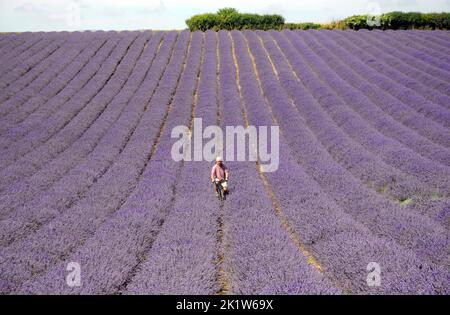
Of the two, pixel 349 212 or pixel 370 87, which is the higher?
pixel 370 87

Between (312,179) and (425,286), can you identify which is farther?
(312,179)

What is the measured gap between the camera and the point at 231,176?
928 cm

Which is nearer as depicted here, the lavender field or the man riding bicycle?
the lavender field

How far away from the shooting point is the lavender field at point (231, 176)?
5.14 metres

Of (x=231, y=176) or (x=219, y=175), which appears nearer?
(x=219, y=175)

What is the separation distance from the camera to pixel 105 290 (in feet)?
15.6

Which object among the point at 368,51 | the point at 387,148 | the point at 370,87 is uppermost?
the point at 368,51

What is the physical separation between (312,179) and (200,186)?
8.95 ft

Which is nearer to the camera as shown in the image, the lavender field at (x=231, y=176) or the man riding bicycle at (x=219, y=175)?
the lavender field at (x=231, y=176)

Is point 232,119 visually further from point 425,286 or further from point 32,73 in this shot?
point 32,73

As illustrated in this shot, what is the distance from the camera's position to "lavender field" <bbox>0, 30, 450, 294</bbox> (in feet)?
16.9

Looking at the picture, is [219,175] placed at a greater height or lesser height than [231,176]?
greater

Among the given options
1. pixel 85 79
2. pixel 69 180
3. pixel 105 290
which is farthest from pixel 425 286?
pixel 85 79

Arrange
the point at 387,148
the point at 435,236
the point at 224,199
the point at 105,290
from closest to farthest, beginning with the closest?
the point at 105,290 → the point at 435,236 → the point at 224,199 → the point at 387,148
